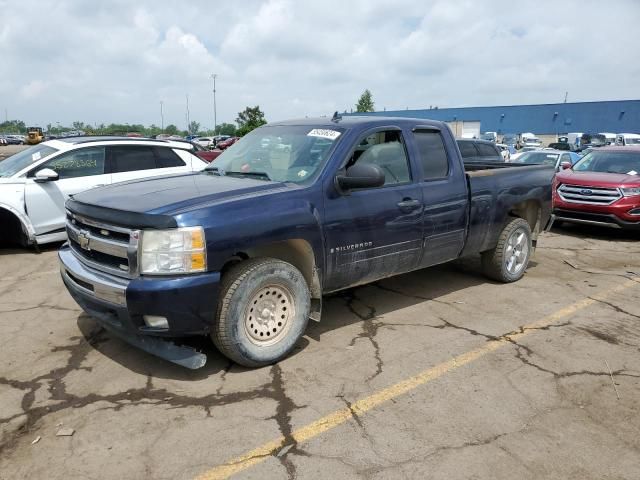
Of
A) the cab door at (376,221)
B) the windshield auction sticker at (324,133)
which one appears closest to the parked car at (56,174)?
the windshield auction sticker at (324,133)

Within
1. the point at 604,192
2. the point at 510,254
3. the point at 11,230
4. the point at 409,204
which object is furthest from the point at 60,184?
the point at 604,192

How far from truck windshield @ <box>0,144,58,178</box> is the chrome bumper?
13.7 ft

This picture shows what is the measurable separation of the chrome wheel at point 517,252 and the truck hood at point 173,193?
3.37 metres

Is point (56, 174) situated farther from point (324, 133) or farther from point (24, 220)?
point (324, 133)

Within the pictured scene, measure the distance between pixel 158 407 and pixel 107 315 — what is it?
0.76 metres

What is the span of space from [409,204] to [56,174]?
17.5ft

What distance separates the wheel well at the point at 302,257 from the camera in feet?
12.8

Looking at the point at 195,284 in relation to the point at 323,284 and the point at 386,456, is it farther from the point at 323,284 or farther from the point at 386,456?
the point at 386,456

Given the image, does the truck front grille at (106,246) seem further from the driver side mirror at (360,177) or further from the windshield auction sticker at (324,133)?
the windshield auction sticker at (324,133)

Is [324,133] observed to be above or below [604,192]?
above

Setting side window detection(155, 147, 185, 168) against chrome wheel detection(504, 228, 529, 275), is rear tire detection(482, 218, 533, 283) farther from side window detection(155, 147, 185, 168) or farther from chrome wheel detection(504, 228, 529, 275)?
side window detection(155, 147, 185, 168)

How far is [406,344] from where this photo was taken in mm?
4348

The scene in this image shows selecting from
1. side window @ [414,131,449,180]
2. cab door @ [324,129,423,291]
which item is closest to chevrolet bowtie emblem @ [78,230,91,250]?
cab door @ [324,129,423,291]

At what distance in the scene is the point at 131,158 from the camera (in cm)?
822
